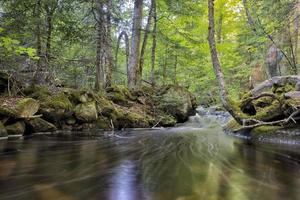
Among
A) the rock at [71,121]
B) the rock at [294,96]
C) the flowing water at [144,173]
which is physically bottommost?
the flowing water at [144,173]

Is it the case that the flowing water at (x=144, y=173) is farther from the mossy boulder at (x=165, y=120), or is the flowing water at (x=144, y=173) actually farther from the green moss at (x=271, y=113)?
the mossy boulder at (x=165, y=120)

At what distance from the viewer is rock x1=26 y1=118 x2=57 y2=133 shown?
25.1ft

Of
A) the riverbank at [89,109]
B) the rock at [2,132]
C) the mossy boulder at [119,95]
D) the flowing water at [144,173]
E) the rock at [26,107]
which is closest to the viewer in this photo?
the flowing water at [144,173]

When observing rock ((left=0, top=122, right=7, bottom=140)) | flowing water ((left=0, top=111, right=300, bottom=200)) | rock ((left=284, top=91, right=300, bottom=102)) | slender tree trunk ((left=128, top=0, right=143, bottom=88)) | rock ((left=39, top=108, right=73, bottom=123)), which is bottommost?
flowing water ((left=0, top=111, right=300, bottom=200))

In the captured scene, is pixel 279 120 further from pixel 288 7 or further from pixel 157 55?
pixel 157 55

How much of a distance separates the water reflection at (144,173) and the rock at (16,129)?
1.34 meters

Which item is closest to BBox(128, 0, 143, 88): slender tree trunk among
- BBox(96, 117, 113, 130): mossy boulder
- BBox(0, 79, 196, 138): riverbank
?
BBox(0, 79, 196, 138): riverbank

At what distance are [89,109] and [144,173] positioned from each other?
5942 mm

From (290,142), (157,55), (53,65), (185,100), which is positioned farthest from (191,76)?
(290,142)

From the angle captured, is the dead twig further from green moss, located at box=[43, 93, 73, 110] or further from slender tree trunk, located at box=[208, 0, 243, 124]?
green moss, located at box=[43, 93, 73, 110]

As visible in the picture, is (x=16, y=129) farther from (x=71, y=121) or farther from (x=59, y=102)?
(x=71, y=121)

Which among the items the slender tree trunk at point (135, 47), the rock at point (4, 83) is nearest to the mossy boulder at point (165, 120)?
the slender tree trunk at point (135, 47)

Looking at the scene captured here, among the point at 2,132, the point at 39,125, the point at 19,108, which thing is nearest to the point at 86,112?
the point at 39,125

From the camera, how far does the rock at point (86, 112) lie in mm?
9133
